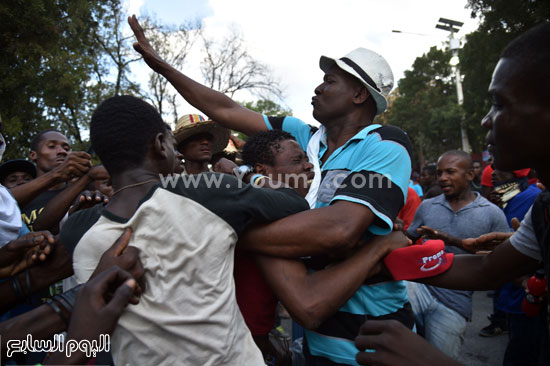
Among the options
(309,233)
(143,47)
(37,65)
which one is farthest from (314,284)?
(37,65)

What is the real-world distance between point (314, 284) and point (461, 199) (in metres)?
3.42

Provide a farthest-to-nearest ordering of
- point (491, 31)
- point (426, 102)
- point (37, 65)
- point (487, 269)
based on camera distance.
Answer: point (426, 102), point (491, 31), point (37, 65), point (487, 269)

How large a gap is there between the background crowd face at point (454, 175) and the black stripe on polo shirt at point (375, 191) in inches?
119

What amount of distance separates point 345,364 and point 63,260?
1495 mm

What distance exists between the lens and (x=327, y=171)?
6.93 ft

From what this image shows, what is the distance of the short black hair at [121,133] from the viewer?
5.28ft

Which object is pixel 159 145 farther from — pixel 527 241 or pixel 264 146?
pixel 527 241

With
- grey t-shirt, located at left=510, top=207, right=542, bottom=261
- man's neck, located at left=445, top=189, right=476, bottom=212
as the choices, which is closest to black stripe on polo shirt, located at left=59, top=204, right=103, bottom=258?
grey t-shirt, located at left=510, top=207, right=542, bottom=261

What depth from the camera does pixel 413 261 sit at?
1.78 meters

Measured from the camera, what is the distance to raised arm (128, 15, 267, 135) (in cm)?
268

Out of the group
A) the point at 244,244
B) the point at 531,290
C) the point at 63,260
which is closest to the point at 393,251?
the point at 244,244

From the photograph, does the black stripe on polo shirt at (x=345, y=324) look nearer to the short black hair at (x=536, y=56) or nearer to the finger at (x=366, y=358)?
the finger at (x=366, y=358)

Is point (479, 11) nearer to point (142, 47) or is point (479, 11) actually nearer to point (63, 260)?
point (142, 47)

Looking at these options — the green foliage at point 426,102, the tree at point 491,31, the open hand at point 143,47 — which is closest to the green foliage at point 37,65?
the open hand at point 143,47
